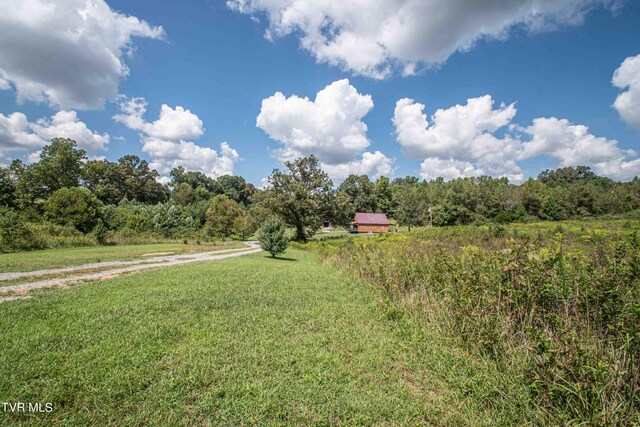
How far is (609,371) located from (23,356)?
7.35 meters

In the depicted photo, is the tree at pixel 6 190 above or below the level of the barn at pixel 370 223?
above

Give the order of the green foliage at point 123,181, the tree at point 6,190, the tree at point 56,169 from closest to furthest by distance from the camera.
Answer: the tree at point 6,190 → the tree at point 56,169 → the green foliage at point 123,181

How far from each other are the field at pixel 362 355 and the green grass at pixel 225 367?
2 cm

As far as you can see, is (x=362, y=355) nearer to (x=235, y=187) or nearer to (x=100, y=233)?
(x=100, y=233)

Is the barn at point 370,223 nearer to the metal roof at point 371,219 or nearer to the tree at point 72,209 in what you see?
the metal roof at point 371,219

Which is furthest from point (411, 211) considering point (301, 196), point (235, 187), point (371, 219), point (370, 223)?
point (235, 187)

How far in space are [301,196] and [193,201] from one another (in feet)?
147

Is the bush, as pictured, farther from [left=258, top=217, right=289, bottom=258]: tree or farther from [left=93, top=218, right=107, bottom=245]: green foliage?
[left=258, top=217, right=289, bottom=258]: tree

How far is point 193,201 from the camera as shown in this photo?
218 feet

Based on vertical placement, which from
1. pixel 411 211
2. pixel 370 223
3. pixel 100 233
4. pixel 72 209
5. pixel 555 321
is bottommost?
pixel 555 321

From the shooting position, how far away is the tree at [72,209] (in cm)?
2911

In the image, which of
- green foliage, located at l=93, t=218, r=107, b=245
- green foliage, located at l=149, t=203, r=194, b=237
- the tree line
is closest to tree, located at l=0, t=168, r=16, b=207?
the tree line

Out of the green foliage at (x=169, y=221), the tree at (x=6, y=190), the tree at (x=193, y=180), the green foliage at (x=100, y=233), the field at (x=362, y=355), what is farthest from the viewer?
the tree at (x=193, y=180)

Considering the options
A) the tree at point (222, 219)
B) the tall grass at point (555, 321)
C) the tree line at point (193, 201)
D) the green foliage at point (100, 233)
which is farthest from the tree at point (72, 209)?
the tall grass at point (555, 321)
